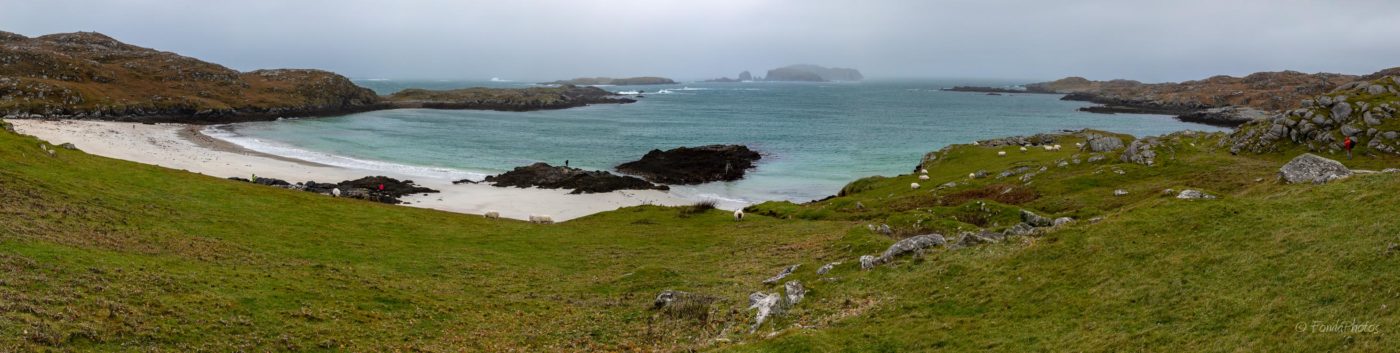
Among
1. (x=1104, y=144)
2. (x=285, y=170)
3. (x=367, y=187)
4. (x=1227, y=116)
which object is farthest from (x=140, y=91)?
(x=1227, y=116)

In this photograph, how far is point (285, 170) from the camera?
79.2 metres

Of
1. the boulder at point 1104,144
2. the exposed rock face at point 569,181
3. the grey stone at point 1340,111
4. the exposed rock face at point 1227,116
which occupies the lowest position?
the exposed rock face at point 569,181

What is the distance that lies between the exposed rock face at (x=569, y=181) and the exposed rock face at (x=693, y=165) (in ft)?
21.1

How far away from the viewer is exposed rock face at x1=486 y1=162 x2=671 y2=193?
7575cm

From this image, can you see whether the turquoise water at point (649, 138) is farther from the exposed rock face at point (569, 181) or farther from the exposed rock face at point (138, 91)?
the exposed rock face at point (138, 91)

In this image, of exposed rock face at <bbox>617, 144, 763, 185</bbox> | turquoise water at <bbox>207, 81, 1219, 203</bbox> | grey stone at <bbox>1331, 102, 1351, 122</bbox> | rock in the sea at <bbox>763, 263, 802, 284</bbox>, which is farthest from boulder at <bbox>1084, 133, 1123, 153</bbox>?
rock in the sea at <bbox>763, 263, 802, 284</bbox>

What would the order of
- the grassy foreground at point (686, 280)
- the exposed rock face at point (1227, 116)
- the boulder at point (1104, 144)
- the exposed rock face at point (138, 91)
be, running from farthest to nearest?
the exposed rock face at point (1227, 116), the exposed rock face at point (138, 91), the boulder at point (1104, 144), the grassy foreground at point (686, 280)

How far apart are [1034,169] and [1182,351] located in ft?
152

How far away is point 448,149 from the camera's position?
11062 centimetres

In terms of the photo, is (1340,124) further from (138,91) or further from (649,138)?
(138,91)

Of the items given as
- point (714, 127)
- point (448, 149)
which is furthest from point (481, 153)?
point (714, 127)

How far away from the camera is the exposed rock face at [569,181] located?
75.8 m

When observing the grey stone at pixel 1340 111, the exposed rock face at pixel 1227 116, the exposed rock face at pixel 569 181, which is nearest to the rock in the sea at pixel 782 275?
the grey stone at pixel 1340 111

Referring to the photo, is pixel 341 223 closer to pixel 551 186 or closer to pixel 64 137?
pixel 551 186
